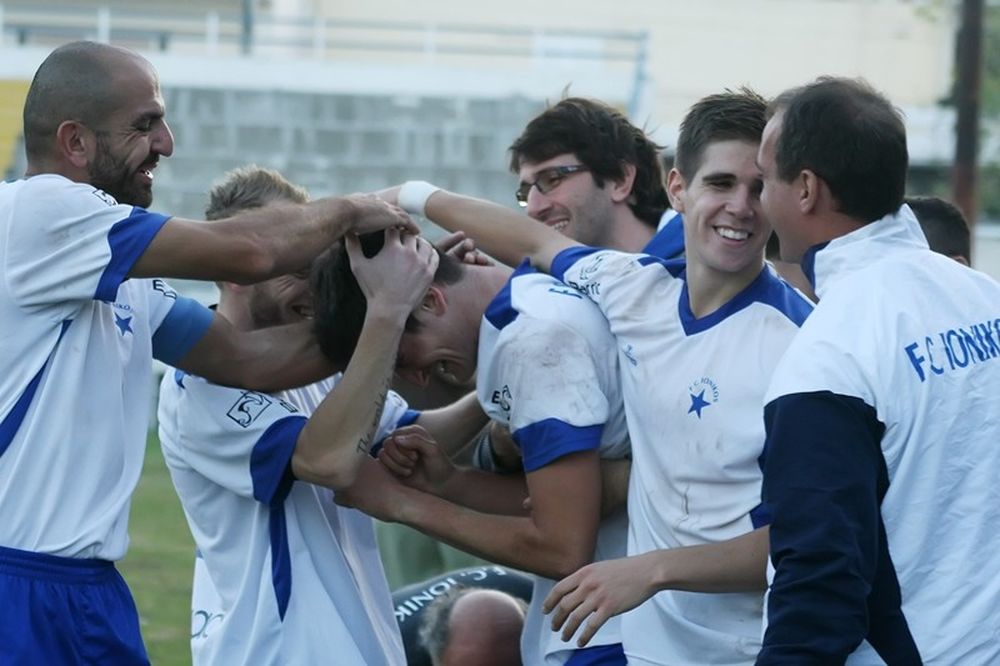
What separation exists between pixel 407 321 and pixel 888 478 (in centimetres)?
148

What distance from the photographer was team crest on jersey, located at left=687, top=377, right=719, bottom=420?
339cm

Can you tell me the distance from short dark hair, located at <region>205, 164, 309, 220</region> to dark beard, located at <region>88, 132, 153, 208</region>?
409mm

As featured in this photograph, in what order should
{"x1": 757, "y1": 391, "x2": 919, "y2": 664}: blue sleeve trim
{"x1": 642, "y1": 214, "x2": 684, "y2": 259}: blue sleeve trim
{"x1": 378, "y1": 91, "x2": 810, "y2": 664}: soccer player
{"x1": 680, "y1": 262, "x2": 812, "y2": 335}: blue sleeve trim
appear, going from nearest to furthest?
{"x1": 757, "y1": 391, "x2": 919, "y2": 664}: blue sleeve trim
{"x1": 378, "y1": 91, "x2": 810, "y2": 664}: soccer player
{"x1": 680, "y1": 262, "x2": 812, "y2": 335}: blue sleeve trim
{"x1": 642, "y1": 214, "x2": 684, "y2": 259}: blue sleeve trim

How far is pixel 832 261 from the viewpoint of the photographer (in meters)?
3.00

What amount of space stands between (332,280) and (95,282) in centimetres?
63

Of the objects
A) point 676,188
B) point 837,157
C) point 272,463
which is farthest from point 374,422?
point 837,157

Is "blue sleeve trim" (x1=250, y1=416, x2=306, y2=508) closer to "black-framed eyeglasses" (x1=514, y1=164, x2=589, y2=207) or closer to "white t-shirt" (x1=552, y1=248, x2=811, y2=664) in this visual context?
"white t-shirt" (x1=552, y1=248, x2=811, y2=664)

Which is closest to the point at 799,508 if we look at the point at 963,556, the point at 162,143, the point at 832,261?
the point at 963,556

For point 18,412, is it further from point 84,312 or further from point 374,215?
point 374,215

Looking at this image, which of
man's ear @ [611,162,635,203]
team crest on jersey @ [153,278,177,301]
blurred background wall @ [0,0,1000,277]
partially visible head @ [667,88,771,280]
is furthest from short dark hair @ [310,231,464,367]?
blurred background wall @ [0,0,1000,277]

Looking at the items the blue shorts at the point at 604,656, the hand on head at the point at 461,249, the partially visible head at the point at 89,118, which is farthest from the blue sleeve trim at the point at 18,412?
the blue shorts at the point at 604,656

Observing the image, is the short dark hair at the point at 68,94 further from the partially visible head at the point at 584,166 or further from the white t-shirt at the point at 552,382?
the partially visible head at the point at 584,166

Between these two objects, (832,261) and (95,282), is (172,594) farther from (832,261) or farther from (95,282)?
(832,261)

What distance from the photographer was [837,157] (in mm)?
Answer: 2951
